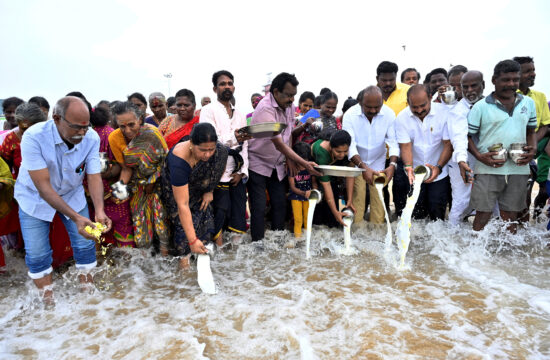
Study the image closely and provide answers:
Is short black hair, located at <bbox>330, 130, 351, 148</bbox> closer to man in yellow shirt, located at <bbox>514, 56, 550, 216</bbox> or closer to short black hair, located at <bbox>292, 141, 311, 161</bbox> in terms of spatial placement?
short black hair, located at <bbox>292, 141, 311, 161</bbox>

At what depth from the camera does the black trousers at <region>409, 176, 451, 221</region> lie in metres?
3.68

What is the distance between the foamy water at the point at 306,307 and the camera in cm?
194

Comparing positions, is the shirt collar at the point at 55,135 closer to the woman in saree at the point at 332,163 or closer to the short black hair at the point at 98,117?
the short black hair at the point at 98,117

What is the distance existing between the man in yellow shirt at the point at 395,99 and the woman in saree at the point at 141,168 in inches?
102

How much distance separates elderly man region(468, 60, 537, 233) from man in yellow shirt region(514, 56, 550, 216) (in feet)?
1.71

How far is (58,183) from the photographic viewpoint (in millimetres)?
2410

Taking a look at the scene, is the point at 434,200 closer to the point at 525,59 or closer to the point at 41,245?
the point at 525,59

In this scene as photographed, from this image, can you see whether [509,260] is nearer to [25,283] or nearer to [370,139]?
[370,139]

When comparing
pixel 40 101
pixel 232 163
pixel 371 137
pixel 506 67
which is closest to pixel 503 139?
pixel 506 67

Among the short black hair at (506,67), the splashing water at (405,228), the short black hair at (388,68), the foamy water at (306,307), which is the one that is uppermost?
the short black hair at (388,68)

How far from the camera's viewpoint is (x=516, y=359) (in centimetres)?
179

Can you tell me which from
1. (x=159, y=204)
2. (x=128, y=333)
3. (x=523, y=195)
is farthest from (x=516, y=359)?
(x=159, y=204)

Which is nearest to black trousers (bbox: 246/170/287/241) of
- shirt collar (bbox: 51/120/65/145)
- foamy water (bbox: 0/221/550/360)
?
foamy water (bbox: 0/221/550/360)

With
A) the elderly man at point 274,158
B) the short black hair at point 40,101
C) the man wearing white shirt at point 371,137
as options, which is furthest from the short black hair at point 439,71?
the short black hair at point 40,101
